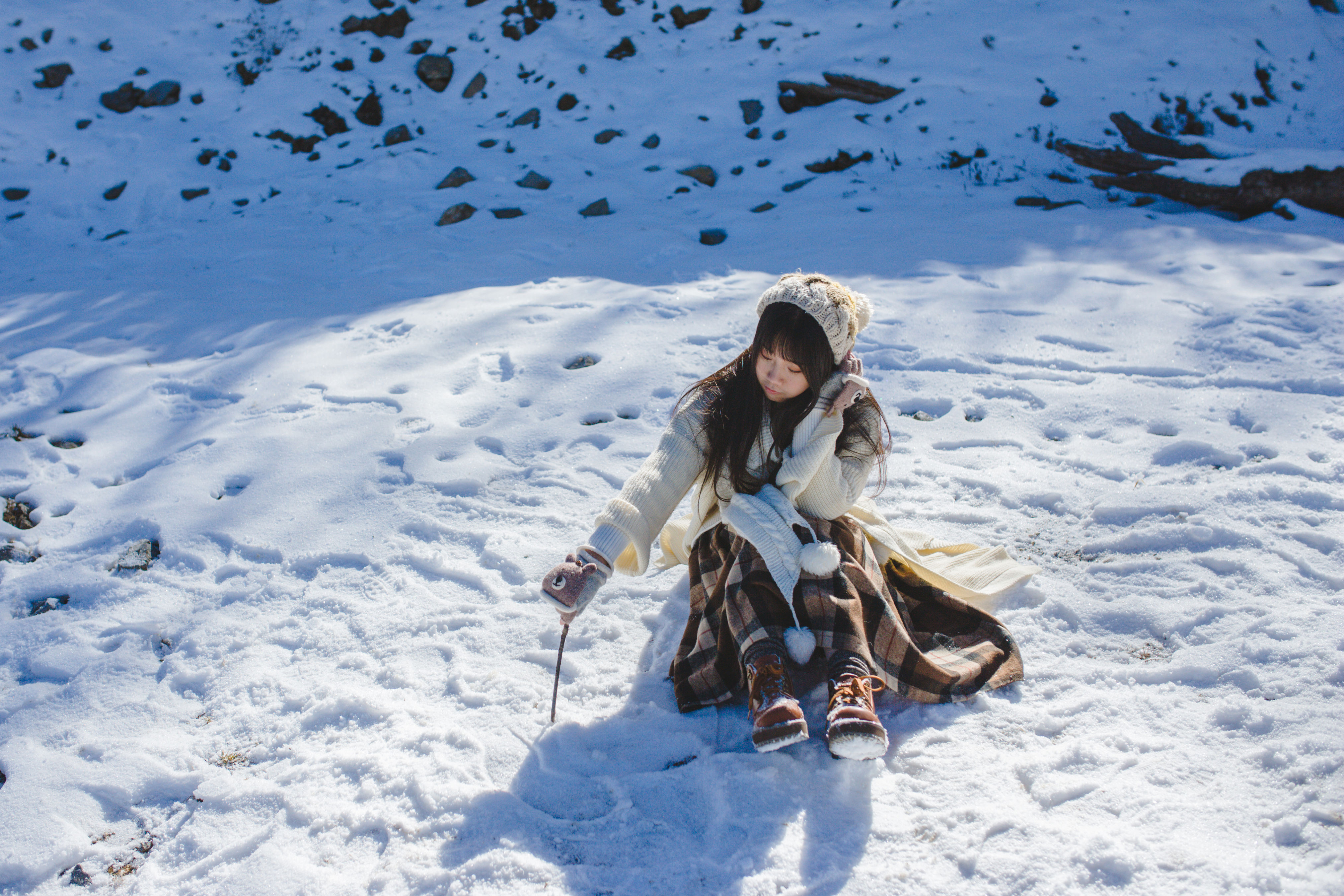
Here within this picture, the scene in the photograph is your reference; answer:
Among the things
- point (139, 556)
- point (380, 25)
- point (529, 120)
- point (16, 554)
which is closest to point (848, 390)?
point (139, 556)

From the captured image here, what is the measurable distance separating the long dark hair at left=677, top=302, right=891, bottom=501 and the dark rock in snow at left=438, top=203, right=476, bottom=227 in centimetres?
465

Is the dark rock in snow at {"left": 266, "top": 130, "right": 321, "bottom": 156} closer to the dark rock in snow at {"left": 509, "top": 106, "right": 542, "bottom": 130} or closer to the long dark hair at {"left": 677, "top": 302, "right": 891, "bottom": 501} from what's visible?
the dark rock in snow at {"left": 509, "top": 106, "right": 542, "bottom": 130}

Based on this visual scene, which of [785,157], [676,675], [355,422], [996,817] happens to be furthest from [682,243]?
[996,817]

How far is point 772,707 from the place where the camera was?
192 cm

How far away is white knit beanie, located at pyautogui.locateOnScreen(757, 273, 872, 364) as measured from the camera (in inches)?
81.7

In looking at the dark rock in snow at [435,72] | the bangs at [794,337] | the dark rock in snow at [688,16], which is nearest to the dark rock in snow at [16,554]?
the bangs at [794,337]

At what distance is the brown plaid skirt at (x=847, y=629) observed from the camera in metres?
2.11

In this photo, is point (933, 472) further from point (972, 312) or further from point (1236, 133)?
point (1236, 133)

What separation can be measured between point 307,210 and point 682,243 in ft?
10.7

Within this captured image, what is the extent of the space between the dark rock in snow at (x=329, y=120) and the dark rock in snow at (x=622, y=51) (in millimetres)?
2685

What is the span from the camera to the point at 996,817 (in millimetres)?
1809

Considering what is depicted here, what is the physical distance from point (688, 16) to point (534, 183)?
314 centimetres

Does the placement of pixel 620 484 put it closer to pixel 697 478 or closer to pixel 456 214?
pixel 697 478

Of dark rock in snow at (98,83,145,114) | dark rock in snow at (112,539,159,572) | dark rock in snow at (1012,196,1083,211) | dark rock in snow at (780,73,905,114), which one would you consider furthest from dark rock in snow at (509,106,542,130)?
dark rock in snow at (112,539,159,572)
